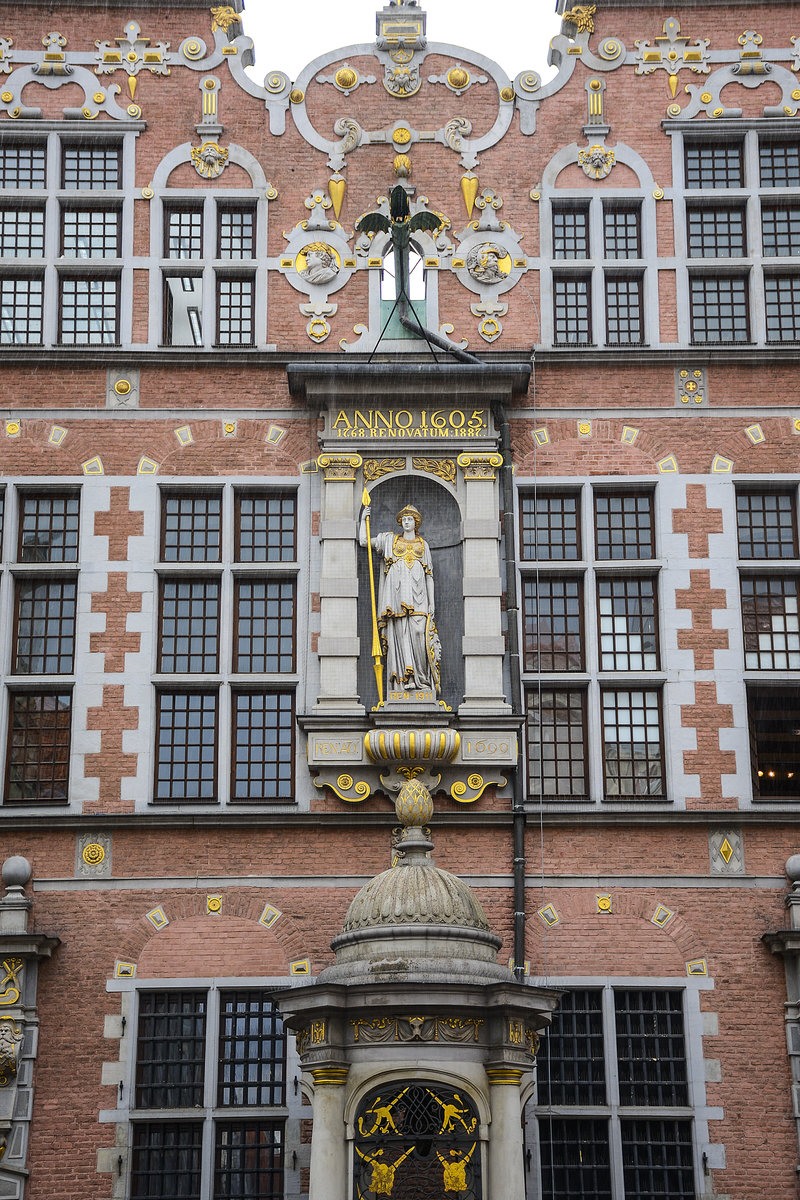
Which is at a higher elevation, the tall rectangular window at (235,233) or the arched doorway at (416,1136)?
the tall rectangular window at (235,233)

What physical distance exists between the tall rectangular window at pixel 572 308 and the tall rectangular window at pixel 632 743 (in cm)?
529

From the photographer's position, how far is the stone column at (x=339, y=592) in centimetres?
2506

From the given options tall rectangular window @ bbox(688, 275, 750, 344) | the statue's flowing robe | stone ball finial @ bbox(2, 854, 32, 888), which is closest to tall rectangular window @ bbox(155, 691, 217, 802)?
stone ball finial @ bbox(2, 854, 32, 888)

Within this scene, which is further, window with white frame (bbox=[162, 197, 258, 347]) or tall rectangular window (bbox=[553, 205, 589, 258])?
tall rectangular window (bbox=[553, 205, 589, 258])

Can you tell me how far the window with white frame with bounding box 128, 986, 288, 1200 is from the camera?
2334 cm

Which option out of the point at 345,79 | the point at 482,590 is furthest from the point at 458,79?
the point at 482,590

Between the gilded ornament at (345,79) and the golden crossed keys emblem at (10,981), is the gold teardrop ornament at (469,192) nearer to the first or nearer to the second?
the gilded ornament at (345,79)

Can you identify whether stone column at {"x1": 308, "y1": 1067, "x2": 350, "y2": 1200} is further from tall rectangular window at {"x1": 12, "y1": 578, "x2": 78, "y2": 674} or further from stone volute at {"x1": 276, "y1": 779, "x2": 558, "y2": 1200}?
tall rectangular window at {"x1": 12, "y1": 578, "x2": 78, "y2": 674}

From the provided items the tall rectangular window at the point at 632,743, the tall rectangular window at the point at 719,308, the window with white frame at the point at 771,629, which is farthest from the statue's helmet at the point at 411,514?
the tall rectangular window at the point at 719,308

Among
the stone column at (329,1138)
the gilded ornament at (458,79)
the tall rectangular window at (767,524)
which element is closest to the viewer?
the stone column at (329,1138)

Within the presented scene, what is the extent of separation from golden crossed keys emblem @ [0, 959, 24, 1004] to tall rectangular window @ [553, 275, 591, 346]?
11.5 m

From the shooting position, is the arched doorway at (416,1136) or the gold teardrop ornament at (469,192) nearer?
the arched doorway at (416,1136)

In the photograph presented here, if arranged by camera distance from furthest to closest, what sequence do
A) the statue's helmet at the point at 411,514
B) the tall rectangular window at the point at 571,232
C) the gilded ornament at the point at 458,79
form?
the gilded ornament at the point at 458,79, the tall rectangular window at the point at 571,232, the statue's helmet at the point at 411,514

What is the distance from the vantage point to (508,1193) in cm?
1852
